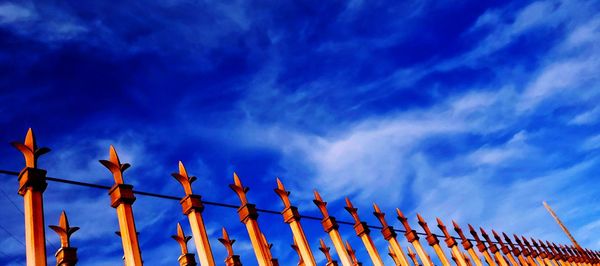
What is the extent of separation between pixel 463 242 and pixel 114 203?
29.1 ft

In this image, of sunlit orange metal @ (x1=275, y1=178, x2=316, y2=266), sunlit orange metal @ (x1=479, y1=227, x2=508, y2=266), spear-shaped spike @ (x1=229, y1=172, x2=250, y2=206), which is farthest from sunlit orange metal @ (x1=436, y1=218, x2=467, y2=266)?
spear-shaped spike @ (x1=229, y1=172, x2=250, y2=206)

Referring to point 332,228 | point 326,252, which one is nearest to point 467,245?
point 326,252

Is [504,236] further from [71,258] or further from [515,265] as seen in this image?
[71,258]

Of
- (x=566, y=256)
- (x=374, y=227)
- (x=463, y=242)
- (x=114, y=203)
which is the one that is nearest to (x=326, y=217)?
(x=374, y=227)

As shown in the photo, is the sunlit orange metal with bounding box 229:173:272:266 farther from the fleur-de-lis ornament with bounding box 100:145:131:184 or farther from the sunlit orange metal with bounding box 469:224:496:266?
the sunlit orange metal with bounding box 469:224:496:266

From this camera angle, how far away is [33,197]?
10.5 ft

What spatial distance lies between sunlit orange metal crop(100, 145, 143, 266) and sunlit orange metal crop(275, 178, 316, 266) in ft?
7.63

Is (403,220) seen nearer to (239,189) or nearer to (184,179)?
(239,189)

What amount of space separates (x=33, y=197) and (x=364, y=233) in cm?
490

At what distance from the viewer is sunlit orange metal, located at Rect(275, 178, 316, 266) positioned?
17.3 ft

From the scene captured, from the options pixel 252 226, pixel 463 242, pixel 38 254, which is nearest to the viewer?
pixel 38 254

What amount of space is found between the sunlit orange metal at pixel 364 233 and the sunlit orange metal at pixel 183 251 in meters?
2.91

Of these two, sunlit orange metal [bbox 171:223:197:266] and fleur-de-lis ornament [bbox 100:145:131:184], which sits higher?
fleur-de-lis ornament [bbox 100:145:131:184]

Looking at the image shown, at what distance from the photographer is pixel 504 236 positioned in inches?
495
